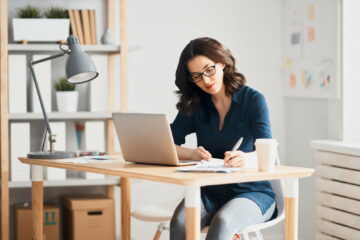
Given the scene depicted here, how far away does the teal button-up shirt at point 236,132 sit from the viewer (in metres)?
2.95

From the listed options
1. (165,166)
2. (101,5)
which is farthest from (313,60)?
(165,166)

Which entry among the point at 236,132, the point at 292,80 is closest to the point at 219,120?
the point at 236,132

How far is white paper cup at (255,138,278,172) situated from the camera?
2.60m

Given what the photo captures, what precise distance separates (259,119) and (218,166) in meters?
0.38

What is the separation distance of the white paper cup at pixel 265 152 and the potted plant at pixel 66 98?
177cm

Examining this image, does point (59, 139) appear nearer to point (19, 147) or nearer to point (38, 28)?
point (19, 147)

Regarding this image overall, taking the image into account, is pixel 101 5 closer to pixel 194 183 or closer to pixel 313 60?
pixel 313 60

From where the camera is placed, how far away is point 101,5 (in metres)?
4.43

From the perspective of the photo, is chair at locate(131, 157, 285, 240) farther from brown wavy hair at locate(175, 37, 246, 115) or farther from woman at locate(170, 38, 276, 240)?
brown wavy hair at locate(175, 37, 246, 115)

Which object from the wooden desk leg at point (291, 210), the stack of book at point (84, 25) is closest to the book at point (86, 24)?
the stack of book at point (84, 25)

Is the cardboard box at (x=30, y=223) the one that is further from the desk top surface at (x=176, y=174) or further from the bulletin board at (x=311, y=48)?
the bulletin board at (x=311, y=48)

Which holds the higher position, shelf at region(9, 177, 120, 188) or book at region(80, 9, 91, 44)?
book at region(80, 9, 91, 44)

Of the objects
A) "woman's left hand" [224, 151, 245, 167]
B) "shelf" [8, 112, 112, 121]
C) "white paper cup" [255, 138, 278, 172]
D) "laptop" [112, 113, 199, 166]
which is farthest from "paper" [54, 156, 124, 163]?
"shelf" [8, 112, 112, 121]

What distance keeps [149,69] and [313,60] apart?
3.51 feet
